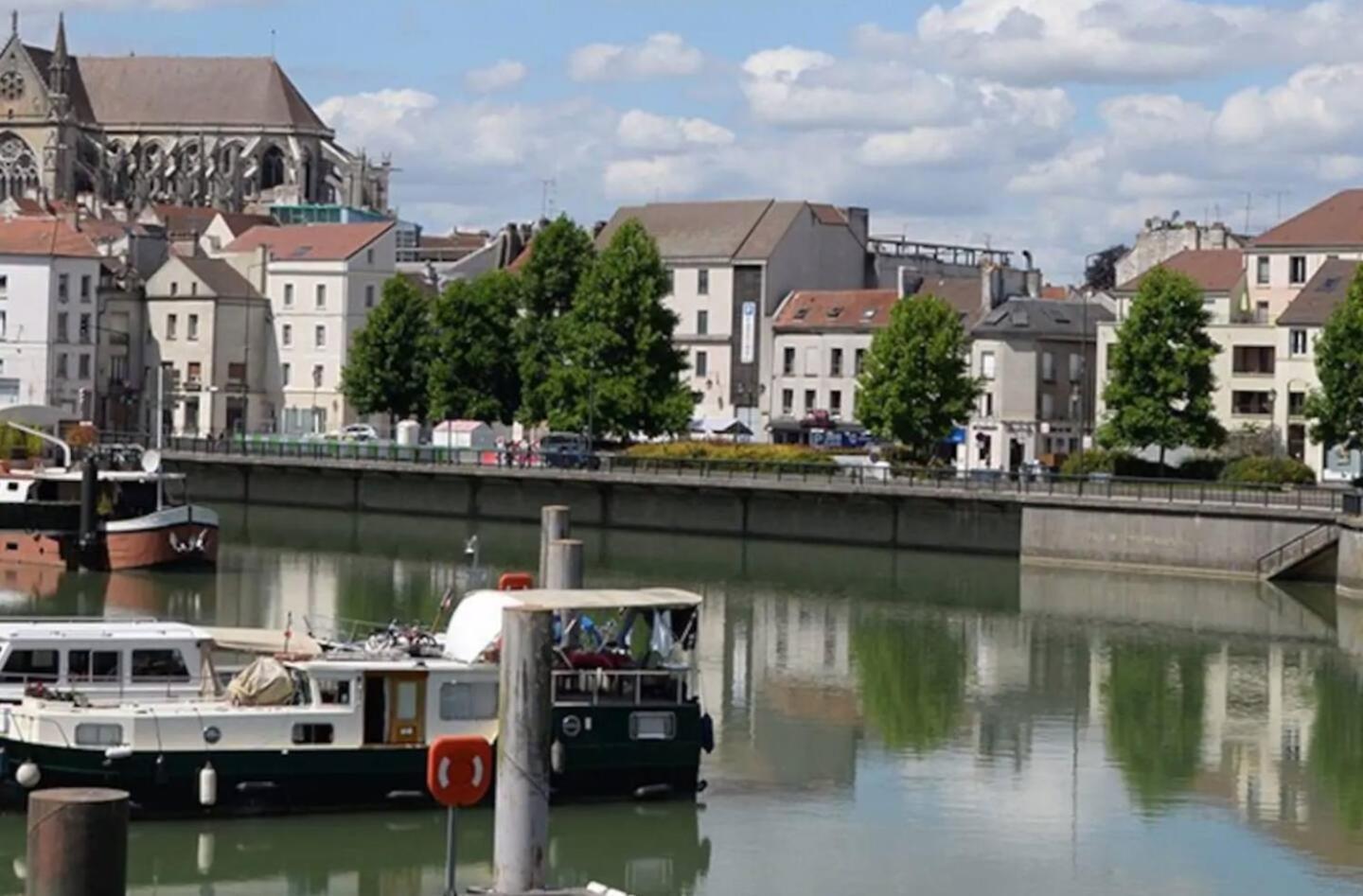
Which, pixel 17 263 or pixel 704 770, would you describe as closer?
pixel 704 770

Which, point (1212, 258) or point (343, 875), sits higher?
point (1212, 258)

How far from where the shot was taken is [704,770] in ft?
115

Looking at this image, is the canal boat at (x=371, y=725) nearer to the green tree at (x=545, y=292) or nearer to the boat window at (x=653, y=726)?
the boat window at (x=653, y=726)

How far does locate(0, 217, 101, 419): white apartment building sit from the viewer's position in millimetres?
103188

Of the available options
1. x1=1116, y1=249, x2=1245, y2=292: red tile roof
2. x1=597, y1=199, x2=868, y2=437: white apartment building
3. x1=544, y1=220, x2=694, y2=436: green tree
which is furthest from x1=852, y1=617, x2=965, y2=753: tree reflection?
x1=597, y1=199, x2=868, y2=437: white apartment building

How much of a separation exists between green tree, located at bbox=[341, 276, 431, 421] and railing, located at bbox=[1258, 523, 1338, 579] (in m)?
40.4

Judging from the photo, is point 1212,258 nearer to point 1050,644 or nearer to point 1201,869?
point 1050,644

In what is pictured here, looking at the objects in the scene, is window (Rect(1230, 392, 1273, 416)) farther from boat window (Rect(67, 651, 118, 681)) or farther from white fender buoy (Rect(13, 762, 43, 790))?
white fender buoy (Rect(13, 762, 43, 790))

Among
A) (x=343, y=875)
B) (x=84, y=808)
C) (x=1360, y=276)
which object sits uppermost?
(x=1360, y=276)

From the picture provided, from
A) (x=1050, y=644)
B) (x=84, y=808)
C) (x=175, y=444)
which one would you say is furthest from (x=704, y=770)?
(x=175, y=444)

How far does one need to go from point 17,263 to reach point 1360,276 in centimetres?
5103

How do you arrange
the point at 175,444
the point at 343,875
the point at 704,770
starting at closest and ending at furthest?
the point at 343,875
the point at 704,770
the point at 175,444

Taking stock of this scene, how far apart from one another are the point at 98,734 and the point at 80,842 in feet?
31.5

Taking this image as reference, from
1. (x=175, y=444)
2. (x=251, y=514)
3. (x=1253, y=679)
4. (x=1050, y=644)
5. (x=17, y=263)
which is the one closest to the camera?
(x=1253, y=679)
